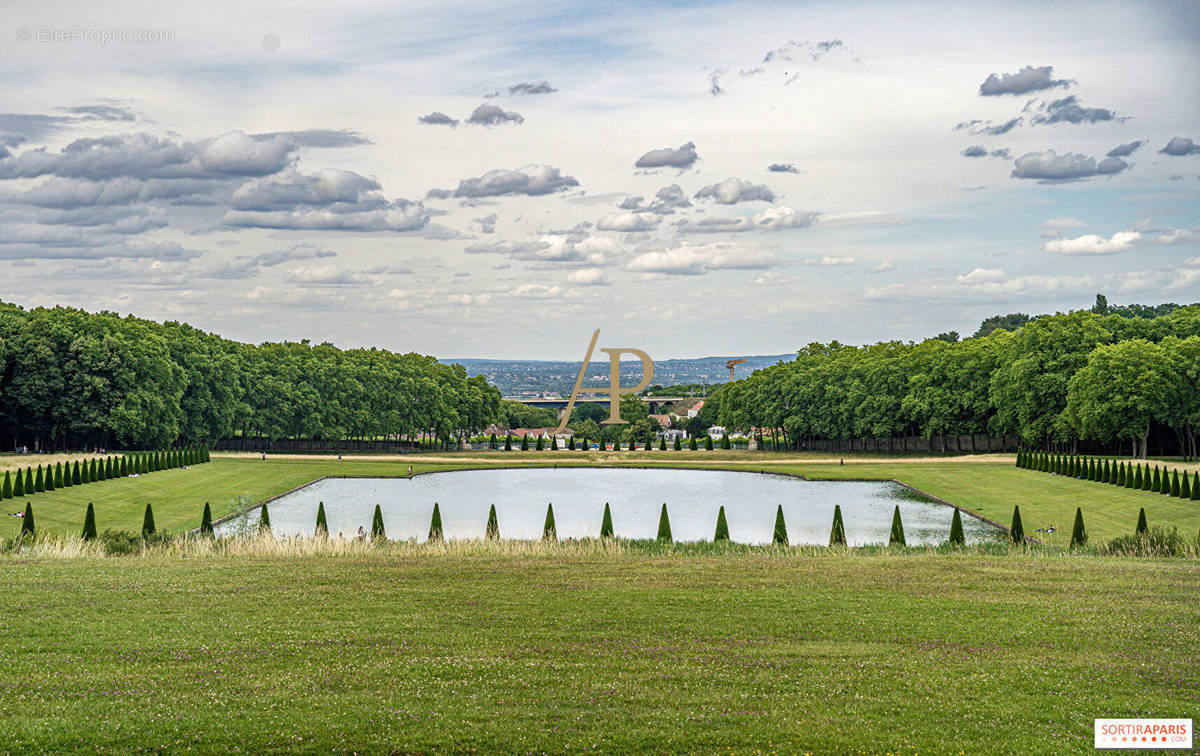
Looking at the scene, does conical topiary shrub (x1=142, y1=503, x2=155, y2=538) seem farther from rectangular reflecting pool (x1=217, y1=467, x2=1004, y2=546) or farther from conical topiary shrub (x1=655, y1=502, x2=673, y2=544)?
conical topiary shrub (x1=655, y1=502, x2=673, y2=544)

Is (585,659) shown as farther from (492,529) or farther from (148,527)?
(148,527)

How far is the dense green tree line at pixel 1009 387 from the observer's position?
210 feet

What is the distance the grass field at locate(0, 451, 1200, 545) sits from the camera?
39156 millimetres

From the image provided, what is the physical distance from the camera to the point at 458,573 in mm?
21219

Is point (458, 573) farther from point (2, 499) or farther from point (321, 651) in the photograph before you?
point (2, 499)

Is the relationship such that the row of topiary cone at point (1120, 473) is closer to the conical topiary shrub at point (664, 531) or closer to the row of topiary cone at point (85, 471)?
the conical topiary shrub at point (664, 531)

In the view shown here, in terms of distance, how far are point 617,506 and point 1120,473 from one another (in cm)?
2360

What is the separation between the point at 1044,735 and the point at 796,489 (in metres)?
47.1

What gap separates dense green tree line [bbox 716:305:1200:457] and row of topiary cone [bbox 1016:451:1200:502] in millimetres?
5098

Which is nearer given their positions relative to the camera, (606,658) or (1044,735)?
(1044,735)

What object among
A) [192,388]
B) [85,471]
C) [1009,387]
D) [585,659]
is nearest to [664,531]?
[585,659]

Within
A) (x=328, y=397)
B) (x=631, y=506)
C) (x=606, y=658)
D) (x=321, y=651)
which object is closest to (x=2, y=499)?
(x=631, y=506)

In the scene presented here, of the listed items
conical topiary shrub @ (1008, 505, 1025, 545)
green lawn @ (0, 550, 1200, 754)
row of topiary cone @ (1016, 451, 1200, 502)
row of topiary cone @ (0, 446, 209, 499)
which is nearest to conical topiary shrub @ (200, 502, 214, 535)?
green lawn @ (0, 550, 1200, 754)

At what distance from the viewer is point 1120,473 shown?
165 feet
